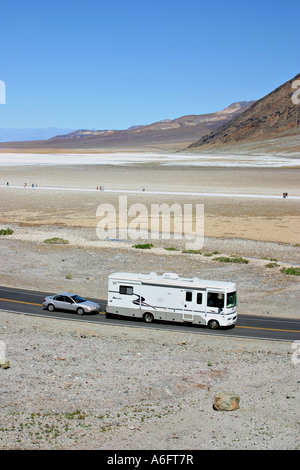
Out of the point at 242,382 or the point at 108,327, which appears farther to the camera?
the point at 108,327

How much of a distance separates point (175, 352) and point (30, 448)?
8.81m

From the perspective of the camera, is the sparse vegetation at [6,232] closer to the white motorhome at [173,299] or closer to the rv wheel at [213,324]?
the white motorhome at [173,299]

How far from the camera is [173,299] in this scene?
87.0ft

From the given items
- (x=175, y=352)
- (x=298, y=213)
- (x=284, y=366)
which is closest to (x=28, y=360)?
(x=175, y=352)

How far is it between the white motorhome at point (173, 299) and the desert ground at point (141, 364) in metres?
1.45

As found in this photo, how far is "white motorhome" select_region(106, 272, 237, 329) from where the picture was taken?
85.0 feet

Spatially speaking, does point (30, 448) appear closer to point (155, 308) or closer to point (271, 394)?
point (271, 394)

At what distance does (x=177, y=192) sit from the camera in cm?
8275

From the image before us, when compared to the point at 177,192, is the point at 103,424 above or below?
below

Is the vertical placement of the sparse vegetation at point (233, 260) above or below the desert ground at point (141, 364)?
above

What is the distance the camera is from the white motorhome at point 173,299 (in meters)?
25.9

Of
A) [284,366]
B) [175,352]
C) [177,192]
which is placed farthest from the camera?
[177,192]

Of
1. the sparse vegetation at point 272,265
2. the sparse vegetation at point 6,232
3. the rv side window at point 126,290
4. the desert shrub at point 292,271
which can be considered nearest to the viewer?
the rv side window at point 126,290

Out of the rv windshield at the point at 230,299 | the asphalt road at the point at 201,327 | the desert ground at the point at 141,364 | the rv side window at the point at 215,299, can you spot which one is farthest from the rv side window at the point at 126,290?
the rv windshield at the point at 230,299
